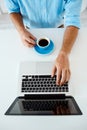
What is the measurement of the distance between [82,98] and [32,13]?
0.54 m

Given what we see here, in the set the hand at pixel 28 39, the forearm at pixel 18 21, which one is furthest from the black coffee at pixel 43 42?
the forearm at pixel 18 21

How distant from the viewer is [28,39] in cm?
107

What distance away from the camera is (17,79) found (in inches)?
39.4

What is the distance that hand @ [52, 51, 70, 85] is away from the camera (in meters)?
0.94

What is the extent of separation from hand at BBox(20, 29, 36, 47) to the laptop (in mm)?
98

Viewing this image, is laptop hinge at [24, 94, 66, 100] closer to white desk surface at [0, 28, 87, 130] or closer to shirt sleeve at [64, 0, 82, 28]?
white desk surface at [0, 28, 87, 130]

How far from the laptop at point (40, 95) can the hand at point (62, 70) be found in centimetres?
2

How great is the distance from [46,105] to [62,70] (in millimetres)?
160

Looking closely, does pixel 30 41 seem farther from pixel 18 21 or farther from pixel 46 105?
pixel 46 105

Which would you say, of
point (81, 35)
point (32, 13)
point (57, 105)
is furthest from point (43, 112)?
point (32, 13)

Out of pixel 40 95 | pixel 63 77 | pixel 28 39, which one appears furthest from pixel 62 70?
pixel 28 39

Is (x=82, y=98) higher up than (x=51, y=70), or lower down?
lower down

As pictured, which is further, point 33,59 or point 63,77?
point 33,59
